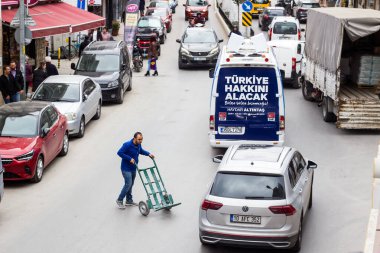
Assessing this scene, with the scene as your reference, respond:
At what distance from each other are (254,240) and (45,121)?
791 centimetres

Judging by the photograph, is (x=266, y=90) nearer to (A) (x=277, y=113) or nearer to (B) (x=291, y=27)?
(A) (x=277, y=113)

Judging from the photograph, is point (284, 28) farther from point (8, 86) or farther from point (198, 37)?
point (8, 86)

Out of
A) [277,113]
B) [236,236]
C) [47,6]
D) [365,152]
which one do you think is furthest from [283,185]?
[47,6]

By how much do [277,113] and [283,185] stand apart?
250 inches

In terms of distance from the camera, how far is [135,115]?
82.3 feet

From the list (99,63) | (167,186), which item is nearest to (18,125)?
(167,186)

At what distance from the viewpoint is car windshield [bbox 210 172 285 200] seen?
482 inches

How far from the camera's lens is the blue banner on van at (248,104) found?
18.5 meters

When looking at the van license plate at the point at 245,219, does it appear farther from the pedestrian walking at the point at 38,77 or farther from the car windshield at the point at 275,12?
the car windshield at the point at 275,12

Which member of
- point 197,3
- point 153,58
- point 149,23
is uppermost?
point 153,58

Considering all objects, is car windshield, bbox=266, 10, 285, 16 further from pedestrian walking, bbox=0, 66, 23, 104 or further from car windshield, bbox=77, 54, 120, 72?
pedestrian walking, bbox=0, 66, 23, 104

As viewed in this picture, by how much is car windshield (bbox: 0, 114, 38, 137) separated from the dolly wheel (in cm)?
394

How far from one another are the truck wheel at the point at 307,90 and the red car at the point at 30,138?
35.0 feet

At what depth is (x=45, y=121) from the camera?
59.9 feet
